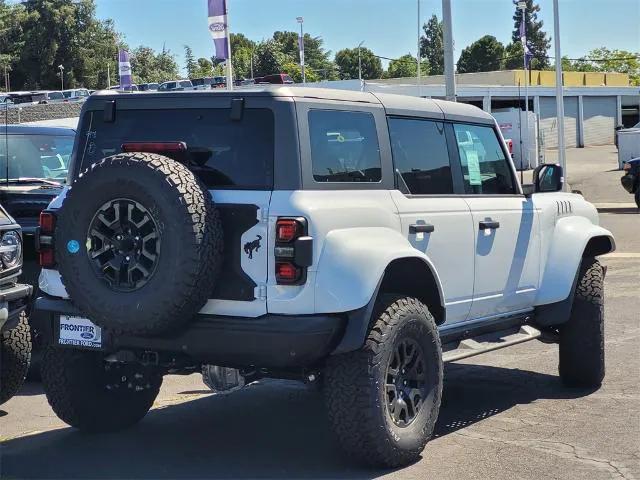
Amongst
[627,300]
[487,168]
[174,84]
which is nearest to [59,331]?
[487,168]

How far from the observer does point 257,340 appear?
4844 mm

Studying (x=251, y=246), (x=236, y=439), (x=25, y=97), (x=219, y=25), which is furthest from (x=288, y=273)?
(x=219, y=25)

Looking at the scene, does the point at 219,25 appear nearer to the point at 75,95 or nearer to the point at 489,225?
the point at 75,95

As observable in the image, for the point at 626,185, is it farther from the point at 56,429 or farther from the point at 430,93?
the point at 430,93

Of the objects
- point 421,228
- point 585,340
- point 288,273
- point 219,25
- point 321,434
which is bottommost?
point 321,434

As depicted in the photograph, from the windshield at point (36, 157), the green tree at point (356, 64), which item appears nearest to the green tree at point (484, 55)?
the green tree at point (356, 64)

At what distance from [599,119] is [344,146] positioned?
185 feet

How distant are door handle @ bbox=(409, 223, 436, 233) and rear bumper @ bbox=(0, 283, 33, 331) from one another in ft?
7.67

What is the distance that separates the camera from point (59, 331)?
545 cm

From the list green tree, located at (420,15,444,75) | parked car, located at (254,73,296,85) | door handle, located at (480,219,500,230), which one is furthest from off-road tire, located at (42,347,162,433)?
green tree, located at (420,15,444,75)

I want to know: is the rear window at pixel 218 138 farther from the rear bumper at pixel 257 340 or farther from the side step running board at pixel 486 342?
the side step running board at pixel 486 342

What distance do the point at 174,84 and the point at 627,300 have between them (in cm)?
576

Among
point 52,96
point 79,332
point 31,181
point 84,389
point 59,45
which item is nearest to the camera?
point 79,332

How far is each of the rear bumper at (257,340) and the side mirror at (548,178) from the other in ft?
8.62
